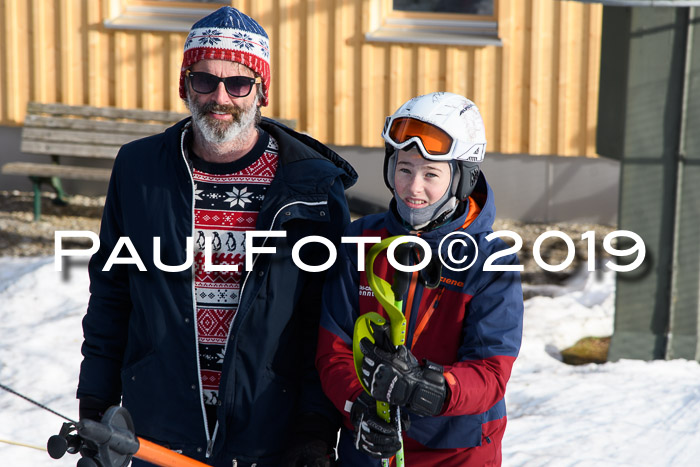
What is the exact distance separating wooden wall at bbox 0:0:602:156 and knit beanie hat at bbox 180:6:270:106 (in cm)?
703

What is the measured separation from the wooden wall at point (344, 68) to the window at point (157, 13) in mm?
109

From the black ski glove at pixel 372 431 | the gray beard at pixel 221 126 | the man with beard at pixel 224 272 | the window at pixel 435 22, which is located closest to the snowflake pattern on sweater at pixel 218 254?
the man with beard at pixel 224 272

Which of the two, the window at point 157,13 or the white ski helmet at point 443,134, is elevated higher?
the window at point 157,13

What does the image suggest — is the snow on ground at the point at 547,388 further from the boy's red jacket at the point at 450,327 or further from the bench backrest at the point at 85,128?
the boy's red jacket at the point at 450,327

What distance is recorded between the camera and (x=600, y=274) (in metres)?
8.06

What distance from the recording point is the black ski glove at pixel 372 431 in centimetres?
233

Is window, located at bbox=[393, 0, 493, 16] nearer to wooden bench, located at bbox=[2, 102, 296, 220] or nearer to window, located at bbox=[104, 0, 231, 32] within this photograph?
wooden bench, located at bbox=[2, 102, 296, 220]

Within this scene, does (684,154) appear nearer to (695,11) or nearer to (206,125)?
(695,11)

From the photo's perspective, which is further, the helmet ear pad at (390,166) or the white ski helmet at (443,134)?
the helmet ear pad at (390,166)

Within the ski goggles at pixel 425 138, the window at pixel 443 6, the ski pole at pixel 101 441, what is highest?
the window at pixel 443 6

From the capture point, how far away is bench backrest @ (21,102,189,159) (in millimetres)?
9695

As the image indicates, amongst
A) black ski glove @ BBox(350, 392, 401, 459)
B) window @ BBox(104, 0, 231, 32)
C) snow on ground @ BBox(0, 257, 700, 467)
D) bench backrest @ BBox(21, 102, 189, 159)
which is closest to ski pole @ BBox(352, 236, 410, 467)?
black ski glove @ BBox(350, 392, 401, 459)

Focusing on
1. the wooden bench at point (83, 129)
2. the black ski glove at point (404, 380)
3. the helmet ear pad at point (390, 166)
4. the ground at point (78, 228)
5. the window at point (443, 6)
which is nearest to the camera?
the black ski glove at point (404, 380)

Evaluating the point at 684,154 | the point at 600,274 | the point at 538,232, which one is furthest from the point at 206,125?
the point at 538,232
